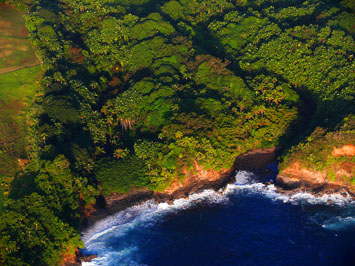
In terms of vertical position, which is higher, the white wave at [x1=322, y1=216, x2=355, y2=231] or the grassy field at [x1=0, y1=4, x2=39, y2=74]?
the grassy field at [x1=0, y1=4, x2=39, y2=74]

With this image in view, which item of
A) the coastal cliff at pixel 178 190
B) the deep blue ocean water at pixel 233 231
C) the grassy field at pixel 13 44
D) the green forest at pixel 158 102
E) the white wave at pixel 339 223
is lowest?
the white wave at pixel 339 223

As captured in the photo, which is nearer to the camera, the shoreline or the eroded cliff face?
the eroded cliff face

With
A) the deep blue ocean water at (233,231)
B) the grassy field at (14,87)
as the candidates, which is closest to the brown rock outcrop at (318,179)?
the deep blue ocean water at (233,231)

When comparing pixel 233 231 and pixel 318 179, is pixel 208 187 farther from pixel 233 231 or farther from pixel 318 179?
pixel 318 179

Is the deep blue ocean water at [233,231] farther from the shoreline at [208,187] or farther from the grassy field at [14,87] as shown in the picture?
the grassy field at [14,87]

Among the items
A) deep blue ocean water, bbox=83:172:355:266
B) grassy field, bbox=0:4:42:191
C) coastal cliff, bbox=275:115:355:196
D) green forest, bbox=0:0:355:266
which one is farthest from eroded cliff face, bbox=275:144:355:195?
grassy field, bbox=0:4:42:191

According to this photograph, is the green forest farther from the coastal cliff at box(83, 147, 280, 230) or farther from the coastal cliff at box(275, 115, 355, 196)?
the coastal cliff at box(83, 147, 280, 230)

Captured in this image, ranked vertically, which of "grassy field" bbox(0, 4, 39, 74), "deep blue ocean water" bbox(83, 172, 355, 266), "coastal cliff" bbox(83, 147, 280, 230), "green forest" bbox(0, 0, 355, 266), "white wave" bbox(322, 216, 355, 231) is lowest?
"white wave" bbox(322, 216, 355, 231)

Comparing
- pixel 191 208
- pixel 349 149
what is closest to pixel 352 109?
pixel 349 149
